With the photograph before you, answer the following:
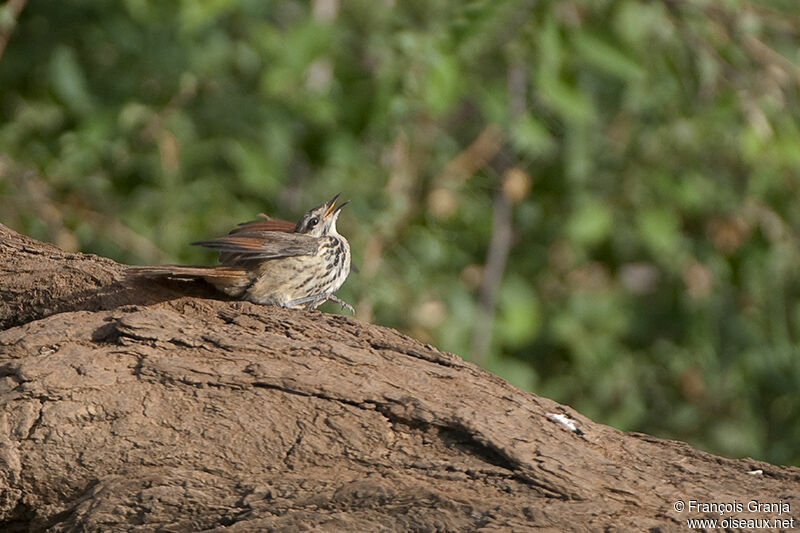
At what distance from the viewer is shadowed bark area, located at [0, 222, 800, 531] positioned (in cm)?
262

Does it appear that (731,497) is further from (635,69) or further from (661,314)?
(661,314)

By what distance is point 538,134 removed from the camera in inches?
244

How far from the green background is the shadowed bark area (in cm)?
273

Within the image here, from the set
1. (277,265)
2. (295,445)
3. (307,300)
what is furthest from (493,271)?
(295,445)

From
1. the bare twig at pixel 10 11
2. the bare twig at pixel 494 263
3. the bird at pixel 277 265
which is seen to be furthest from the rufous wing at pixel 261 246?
the bare twig at pixel 494 263

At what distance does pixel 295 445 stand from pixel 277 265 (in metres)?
1.16

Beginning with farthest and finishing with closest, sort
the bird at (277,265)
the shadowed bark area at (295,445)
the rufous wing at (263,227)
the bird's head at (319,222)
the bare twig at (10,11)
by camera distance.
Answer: the bare twig at (10,11) < the bird's head at (319,222) < the rufous wing at (263,227) < the bird at (277,265) < the shadowed bark area at (295,445)

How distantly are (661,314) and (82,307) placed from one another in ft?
15.8

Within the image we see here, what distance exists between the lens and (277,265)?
3842 mm

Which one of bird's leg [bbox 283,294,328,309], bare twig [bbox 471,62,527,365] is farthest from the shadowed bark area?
bare twig [bbox 471,62,527,365]

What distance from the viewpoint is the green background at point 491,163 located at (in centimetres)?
589

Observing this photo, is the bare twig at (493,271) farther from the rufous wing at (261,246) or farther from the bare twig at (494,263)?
the rufous wing at (261,246)

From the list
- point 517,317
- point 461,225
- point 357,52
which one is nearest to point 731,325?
point 517,317

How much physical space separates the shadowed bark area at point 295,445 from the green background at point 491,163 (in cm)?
273
